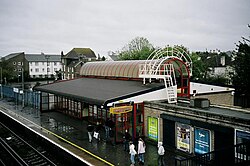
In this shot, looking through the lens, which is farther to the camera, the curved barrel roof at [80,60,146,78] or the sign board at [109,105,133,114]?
the curved barrel roof at [80,60,146,78]

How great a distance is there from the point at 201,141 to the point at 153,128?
13.2 feet

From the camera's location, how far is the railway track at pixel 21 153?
1669 centimetres

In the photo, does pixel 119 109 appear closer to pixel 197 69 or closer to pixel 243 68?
pixel 243 68

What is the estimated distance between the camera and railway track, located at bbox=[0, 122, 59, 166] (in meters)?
16.7

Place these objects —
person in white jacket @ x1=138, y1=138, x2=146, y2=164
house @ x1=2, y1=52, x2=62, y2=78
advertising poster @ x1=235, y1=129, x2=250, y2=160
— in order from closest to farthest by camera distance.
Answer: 1. advertising poster @ x1=235, y1=129, x2=250, y2=160
2. person in white jacket @ x1=138, y1=138, x2=146, y2=164
3. house @ x1=2, y1=52, x2=62, y2=78

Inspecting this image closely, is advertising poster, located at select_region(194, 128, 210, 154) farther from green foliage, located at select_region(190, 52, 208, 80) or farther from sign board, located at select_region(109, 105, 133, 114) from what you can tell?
green foliage, located at select_region(190, 52, 208, 80)

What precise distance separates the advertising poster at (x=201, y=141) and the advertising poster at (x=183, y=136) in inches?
20.4

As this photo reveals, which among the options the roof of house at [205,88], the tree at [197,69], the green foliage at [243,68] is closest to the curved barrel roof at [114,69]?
the roof of house at [205,88]

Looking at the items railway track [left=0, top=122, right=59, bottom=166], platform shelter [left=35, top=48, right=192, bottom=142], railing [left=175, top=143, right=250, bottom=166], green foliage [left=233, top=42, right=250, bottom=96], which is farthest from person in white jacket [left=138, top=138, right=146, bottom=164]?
green foliage [left=233, top=42, right=250, bottom=96]

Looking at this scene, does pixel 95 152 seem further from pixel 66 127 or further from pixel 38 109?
pixel 38 109

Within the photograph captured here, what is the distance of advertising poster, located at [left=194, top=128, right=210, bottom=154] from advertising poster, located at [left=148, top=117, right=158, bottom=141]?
3.27 metres

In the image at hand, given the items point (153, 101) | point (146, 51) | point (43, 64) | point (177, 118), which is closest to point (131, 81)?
point (153, 101)

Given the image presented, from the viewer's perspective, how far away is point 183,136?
51.2 feet

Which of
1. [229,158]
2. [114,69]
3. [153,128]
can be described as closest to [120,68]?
[114,69]
